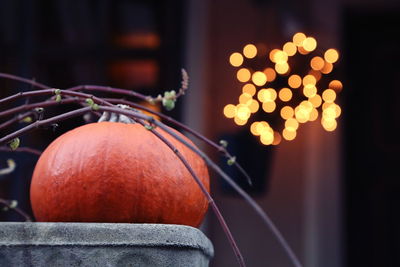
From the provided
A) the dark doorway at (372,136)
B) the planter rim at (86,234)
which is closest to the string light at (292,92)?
the dark doorway at (372,136)

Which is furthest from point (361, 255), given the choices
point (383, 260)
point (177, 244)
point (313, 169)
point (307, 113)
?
point (177, 244)

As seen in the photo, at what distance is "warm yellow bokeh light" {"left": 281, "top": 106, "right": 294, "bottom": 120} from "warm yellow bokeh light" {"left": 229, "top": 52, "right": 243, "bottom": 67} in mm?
371

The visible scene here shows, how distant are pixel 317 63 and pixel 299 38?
0.21m

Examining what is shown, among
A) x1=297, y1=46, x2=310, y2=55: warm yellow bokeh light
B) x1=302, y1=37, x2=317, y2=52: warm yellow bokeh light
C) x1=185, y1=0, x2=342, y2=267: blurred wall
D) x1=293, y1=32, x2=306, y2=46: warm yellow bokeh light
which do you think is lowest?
x1=185, y1=0, x2=342, y2=267: blurred wall

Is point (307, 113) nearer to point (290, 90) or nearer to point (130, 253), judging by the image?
point (290, 90)

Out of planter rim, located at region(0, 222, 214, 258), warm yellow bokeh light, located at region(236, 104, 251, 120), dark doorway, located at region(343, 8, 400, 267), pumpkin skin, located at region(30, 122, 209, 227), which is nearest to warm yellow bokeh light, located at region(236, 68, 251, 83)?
warm yellow bokeh light, located at region(236, 104, 251, 120)

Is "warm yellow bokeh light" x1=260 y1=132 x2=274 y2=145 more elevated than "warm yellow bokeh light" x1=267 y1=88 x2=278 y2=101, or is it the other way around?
"warm yellow bokeh light" x1=267 y1=88 x2=278 y2=101

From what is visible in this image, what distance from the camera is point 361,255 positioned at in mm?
4379

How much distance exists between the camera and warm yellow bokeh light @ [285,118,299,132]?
3.99 metres

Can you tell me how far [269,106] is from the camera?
3934mm

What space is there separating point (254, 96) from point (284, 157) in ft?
1.25

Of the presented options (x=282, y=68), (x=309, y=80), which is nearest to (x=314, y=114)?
(x=309, y=80)

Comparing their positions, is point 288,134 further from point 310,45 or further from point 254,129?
point 310,45

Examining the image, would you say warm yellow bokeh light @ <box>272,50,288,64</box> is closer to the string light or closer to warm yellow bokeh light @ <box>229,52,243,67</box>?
the string light
